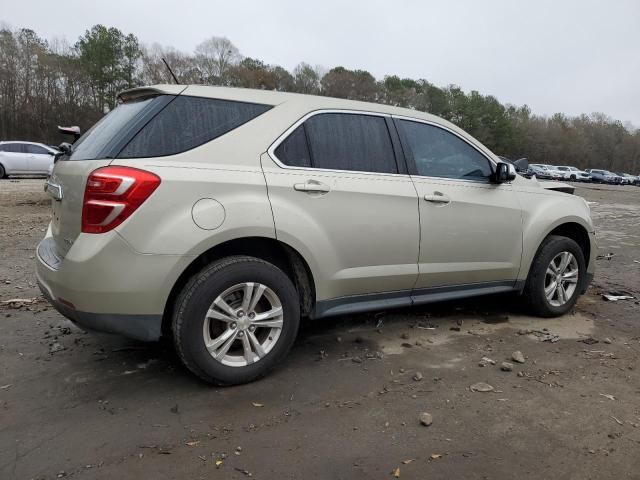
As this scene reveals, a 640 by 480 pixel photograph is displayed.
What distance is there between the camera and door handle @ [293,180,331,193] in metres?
3.21

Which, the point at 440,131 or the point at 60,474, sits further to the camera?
the point at 440,131

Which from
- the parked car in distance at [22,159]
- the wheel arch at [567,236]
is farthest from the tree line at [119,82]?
the wheel arch at [567,236]

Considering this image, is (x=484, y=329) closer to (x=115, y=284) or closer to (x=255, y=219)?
(x=255, y=219)

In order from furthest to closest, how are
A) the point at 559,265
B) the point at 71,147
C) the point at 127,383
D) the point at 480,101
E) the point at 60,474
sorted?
the point at 480,101 → the point at 559,265 → the point at 71,147 → the point at 127,383 → the point at 60,474

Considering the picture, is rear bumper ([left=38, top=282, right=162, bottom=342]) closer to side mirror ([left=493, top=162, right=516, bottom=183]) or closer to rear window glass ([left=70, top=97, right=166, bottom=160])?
rear window glass ([left=70, top=97, right=166, bottom=160])

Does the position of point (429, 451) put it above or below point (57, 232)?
below

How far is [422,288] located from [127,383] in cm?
218

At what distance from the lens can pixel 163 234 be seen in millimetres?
2789

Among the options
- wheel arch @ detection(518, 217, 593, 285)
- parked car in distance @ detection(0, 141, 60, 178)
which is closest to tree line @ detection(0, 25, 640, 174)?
parked car in distance @ detection(0, 141, 60, 178)

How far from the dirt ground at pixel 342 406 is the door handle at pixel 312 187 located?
1214 mm

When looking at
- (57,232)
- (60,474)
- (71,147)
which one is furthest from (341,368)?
(71,147)

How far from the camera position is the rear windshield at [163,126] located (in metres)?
2.90

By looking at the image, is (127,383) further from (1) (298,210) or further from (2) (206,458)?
(1) (298,210)

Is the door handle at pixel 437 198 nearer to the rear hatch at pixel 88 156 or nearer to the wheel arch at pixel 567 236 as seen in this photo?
the wheel arch at pixel 567 236
